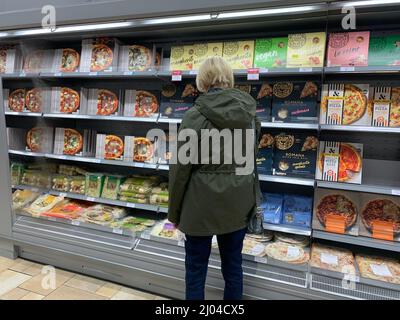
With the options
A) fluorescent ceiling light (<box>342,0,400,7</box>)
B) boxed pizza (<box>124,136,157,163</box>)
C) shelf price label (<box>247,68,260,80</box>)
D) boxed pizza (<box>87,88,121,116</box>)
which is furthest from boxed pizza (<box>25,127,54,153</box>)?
fluorescent ceiling light (<box>342,0,400,7</box>)

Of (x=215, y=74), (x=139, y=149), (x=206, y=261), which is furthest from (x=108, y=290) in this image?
(x=215, y=74)

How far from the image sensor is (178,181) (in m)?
1.68

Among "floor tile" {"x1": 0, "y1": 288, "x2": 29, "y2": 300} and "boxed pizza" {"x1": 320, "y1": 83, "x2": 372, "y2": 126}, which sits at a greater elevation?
"boxed pizza" {"x1": 320, "y1": 83, "x2": 372, "y2": 126}

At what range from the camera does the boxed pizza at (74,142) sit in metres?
Result: 2.88

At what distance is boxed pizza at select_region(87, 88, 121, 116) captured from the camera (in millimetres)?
2729

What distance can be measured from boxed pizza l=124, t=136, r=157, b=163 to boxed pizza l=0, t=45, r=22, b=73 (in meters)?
1.48

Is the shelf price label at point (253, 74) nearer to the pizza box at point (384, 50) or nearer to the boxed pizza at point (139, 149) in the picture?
the pizza box at point (384, 50)

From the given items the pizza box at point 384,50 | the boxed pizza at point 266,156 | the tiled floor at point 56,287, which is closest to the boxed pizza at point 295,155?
the boxed pizza at point 266,156

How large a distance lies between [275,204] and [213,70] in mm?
1272

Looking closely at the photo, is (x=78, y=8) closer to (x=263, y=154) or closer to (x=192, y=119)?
(x=192, y=119)

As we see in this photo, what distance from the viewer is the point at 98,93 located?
2771 mm

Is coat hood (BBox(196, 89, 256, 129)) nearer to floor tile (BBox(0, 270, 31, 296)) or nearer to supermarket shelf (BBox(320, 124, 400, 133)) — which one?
supermarket shelf (BBox(320, 124, 400, 133))

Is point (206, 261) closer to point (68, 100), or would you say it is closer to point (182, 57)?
point (182, 57)

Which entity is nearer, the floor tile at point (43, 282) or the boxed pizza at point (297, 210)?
the boxed pizza at point (297, 210)
